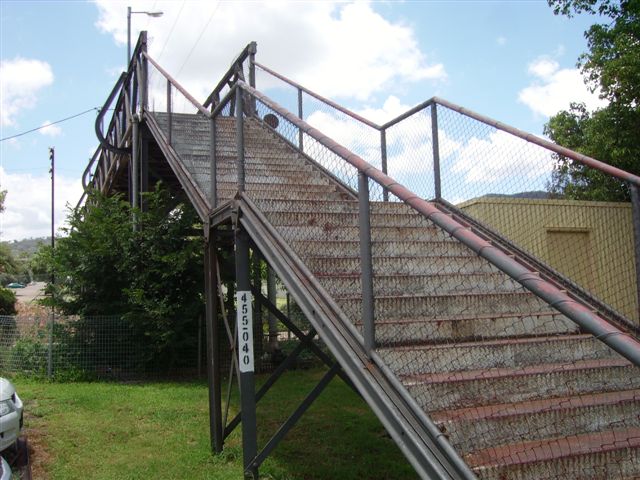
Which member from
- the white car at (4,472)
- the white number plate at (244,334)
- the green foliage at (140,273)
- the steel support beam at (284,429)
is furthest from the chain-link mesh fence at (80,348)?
the white car at (4,472)

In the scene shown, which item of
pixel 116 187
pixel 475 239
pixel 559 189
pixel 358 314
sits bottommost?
pixel 358 314

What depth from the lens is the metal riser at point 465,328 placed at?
11.8ft

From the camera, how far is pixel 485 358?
3.57 m

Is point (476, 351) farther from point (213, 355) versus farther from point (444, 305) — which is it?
point (213, 355)

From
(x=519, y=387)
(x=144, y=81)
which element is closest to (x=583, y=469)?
(x=519, y=387)

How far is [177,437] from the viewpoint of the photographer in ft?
22.0

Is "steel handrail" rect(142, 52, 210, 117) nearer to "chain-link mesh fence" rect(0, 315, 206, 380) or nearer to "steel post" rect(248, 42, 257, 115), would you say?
"steel post" rect(248, 42, 257, 115)

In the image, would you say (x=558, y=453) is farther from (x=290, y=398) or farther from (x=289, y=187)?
(x=290, y=398)

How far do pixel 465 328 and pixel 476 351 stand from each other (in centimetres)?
28

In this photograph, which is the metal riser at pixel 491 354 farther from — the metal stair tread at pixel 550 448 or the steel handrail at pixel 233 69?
the steel handrail at pixel 233 69

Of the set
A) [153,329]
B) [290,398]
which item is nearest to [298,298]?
[290,398]

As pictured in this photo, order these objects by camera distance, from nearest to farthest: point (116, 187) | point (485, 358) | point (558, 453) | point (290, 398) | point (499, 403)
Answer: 1. point (558, 453)
2. point (499, 403)
3. point (485, 358)
4. point (290, 398)
5. point (116, 187)

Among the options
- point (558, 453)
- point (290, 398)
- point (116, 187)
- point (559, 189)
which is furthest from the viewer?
point (116, 187)

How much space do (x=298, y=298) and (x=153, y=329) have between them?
25.4 ft
